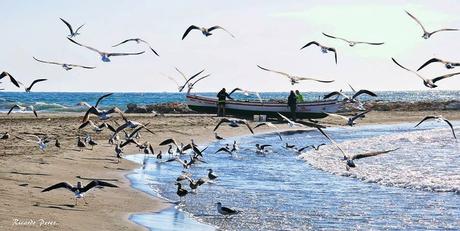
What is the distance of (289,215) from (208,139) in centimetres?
1951

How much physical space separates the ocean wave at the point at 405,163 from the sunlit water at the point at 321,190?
3 centimetres

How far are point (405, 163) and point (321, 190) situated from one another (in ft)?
21.7

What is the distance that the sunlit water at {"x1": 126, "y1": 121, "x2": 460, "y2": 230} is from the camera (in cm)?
1302

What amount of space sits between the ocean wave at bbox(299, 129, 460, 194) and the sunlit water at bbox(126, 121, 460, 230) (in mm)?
25

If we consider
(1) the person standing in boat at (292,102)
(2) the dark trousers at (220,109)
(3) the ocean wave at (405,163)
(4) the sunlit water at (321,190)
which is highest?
(1) the person standing in boat at (292,102)

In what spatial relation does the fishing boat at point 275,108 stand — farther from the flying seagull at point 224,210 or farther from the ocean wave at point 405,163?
the flying seagull at point 224,210

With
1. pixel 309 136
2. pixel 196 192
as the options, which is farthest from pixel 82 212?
pixel 309 136

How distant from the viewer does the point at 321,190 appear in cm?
1684

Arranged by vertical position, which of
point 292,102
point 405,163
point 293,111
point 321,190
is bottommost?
point 321,190

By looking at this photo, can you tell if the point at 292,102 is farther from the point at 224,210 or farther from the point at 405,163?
the point at 224,210

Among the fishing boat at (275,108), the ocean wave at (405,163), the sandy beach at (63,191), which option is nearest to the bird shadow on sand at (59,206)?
the sandy beach at (63,191)

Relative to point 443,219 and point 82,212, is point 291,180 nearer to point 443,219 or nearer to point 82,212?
point 443,219

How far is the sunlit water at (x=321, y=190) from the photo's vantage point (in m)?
13.0


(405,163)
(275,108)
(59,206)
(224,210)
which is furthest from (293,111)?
(59,206)
